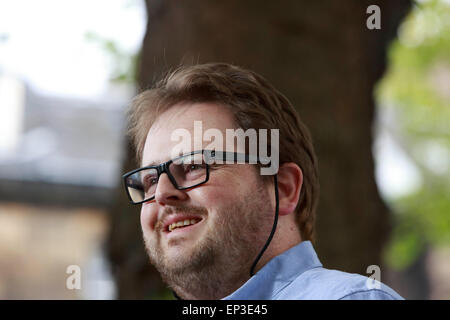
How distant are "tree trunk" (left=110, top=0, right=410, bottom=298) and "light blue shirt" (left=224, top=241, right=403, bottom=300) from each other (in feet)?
6.05

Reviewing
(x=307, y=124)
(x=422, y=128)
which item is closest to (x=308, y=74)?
(x=307, y=124)

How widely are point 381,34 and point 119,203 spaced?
2.19m

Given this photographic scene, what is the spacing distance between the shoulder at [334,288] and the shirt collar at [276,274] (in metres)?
0.03

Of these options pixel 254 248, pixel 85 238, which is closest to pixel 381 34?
pixel 254 248

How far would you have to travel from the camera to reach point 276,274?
1.79 meters

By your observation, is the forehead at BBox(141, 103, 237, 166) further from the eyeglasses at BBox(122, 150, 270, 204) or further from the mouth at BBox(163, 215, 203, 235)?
the mouth at BBox(163, 215, 203, 235)

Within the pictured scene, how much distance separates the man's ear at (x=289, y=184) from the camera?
1.93 m

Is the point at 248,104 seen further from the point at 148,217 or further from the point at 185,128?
the point at 148,217

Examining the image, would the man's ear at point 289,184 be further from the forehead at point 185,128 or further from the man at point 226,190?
the forehead at point 185,128

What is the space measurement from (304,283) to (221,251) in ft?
0.75
